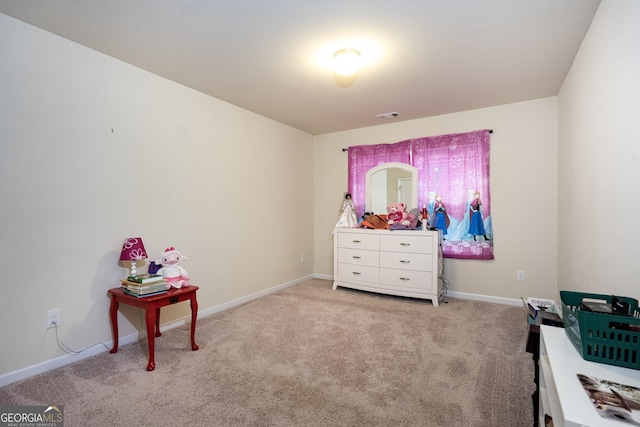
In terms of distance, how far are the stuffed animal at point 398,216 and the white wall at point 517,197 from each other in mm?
751

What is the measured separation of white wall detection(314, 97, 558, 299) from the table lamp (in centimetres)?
335

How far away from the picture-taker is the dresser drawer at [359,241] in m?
3.76

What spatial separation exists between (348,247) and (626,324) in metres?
3.10

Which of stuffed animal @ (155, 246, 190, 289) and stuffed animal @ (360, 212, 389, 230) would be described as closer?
stuffed animal @ (155, 246, 190, 289)

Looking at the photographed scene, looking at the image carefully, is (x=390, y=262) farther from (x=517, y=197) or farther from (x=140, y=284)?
(x=140, y=284)

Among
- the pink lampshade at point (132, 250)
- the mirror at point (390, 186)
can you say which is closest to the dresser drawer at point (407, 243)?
the mirror at point (390, 186)

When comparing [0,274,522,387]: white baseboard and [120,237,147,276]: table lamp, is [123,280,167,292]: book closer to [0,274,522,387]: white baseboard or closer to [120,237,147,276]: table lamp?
[120,237,147,276]: table lamp

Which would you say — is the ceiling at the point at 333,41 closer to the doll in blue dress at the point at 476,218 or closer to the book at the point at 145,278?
the doll in blue dress at the point at 476,218

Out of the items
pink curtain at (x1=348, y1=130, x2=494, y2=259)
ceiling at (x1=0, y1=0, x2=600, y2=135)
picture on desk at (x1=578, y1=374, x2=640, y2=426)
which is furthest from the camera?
pink curtain at (x1=348, y1=130, x2=494, y2=259)

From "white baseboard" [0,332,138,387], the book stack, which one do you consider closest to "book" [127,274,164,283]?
the book stack

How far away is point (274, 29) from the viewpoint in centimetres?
202

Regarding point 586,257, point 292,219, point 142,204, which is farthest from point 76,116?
point 586,257

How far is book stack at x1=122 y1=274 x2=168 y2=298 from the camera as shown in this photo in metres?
2.15

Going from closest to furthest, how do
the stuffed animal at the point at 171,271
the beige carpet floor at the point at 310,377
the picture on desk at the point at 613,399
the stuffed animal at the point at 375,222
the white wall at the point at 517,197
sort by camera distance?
the picture on desk at the point at 613,399 → the beige carpet floor at the point at 310,377 → the stuffed animal at the point at 171,271 → the white wall at the point at 517,197 → the stuffed animal at the point at 375,222
